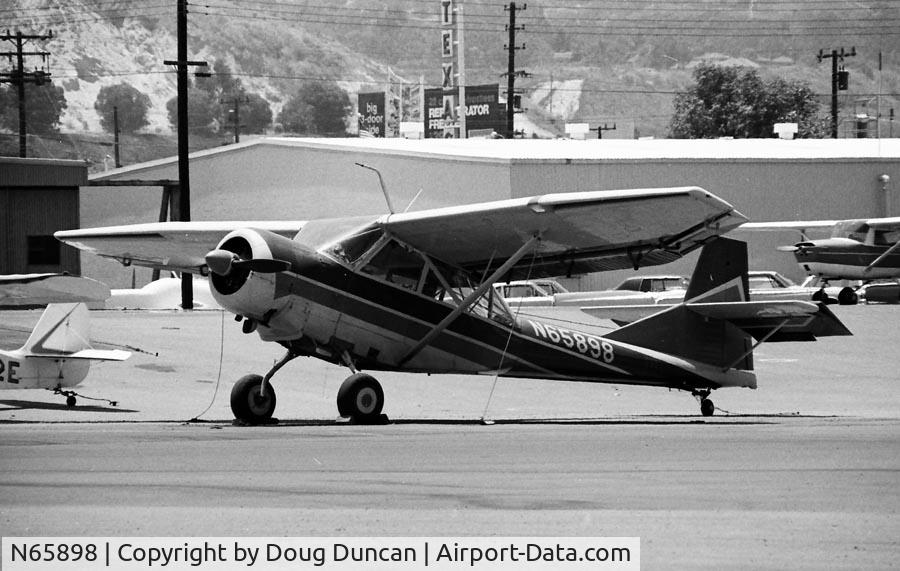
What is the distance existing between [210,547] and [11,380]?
39.8ft

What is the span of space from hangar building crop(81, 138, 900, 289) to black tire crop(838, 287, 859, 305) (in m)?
7.11

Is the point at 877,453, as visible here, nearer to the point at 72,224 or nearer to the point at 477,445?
the point at 477,445

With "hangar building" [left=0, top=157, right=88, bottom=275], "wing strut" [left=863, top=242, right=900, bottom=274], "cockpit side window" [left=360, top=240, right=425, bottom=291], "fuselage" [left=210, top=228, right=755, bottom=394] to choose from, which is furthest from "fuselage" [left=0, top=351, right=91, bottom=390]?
"wing strut" [left=863, top=242, right=900, bottom=274]

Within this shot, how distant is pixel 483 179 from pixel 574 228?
3244 cm

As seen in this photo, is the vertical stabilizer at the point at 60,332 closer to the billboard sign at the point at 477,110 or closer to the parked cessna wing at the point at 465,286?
the parked cessna wing at the point at 465,286

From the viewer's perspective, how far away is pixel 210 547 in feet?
23.8

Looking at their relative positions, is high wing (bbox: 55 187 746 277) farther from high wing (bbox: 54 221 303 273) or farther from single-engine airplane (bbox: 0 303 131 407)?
single-engine airplane (bbox: 0 303 131 407)

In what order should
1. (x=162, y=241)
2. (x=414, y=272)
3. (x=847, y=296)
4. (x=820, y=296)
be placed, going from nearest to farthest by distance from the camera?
(x=414, y=272) < (x=162, y=241) < (x=820, y=296) < (x=847, y=296)

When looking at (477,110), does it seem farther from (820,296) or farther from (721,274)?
(721,274)

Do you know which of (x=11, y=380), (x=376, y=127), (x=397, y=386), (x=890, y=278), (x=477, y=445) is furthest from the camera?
(x=376, y=127)

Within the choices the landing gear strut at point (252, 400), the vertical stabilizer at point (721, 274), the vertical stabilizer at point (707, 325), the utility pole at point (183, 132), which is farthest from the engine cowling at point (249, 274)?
the utility pole at point (183, 132)

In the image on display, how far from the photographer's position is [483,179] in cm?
4816

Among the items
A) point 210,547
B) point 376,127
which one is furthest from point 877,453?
point 376,127

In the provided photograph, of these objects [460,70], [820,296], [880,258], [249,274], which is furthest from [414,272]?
[460,70]
